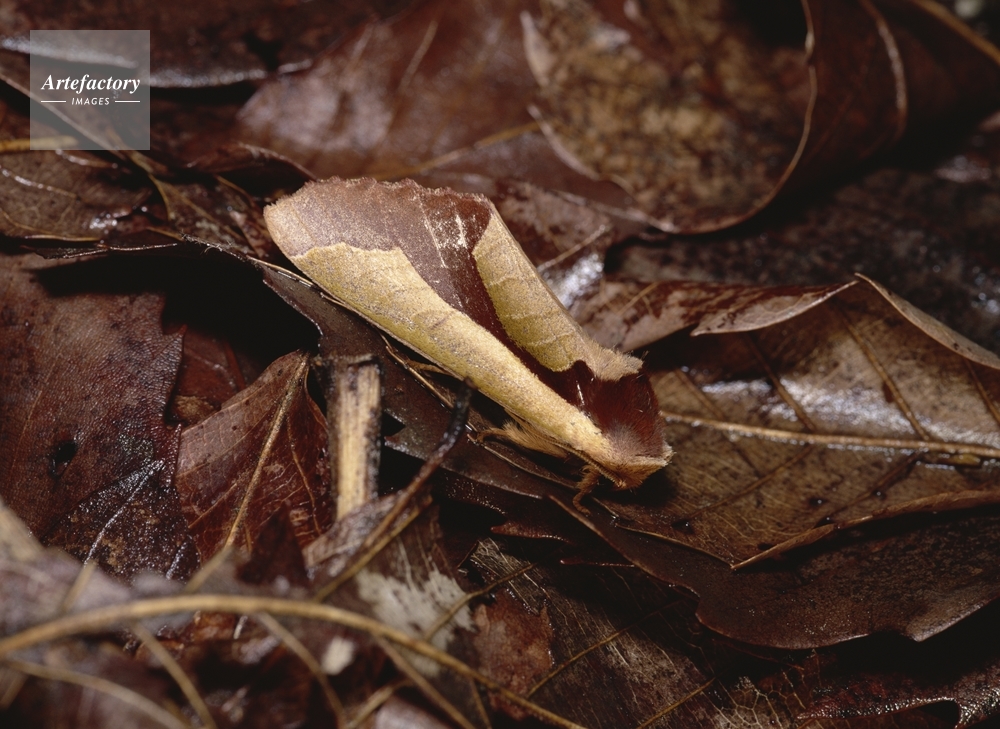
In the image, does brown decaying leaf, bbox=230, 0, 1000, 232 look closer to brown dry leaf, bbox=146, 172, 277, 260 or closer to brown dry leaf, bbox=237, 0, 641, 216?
brown dry leaf, bbox=237, 0, 641, 216

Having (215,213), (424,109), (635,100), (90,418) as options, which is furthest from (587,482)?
(635,100)

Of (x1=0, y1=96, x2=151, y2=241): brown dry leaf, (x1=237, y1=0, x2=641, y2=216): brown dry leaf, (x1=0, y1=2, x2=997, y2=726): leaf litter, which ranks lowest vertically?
(x1=0, y1=2, x2=997, y2=726): leaf litter

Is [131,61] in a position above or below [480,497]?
above

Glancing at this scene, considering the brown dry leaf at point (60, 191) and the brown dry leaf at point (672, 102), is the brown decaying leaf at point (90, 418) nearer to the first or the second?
the brown dry leaf at point (60, 191)

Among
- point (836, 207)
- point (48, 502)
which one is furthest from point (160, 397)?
point (836, 207)

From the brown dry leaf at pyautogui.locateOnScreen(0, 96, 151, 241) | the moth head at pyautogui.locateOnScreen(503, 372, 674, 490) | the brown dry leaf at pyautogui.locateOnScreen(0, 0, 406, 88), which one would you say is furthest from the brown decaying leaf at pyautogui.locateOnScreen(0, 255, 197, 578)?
the brown dry leaf at pyautogui.locateOnScreen(0, 0, 406, 88)

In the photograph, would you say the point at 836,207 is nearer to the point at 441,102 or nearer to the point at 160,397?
the point at 441,102

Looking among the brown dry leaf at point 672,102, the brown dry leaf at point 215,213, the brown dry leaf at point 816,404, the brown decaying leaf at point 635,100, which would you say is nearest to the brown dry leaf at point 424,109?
the brown decaying leaf at point 635,100
